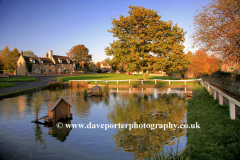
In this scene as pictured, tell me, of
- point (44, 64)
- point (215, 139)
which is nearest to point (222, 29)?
point (215, 139)

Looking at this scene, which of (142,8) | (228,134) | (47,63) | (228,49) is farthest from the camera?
A: (47,63)

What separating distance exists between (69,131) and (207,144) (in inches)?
258

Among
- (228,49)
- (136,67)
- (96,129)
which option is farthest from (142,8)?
(96,129)

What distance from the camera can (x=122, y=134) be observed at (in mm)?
9500

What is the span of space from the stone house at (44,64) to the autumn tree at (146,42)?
51731mm

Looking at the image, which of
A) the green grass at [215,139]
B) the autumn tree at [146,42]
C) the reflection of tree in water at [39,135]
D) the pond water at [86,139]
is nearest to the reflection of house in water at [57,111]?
the pond water at [86,139]

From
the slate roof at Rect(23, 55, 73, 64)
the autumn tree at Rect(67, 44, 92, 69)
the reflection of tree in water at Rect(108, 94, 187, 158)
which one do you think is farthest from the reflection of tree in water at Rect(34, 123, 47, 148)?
the autumn tree at Rect(67, 44, 92, 69)

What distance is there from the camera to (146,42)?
39.8 meters

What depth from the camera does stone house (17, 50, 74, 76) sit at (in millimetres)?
82125

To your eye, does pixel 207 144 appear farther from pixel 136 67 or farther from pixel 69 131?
pixel 136 67

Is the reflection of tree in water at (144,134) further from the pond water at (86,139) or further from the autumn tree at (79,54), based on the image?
the autumn tree at (79,54)

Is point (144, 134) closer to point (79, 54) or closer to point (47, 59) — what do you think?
point (47, 59)

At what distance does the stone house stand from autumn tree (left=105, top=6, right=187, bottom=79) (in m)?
51.7

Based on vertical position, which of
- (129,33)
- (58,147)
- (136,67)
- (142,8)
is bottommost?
(58,147)
